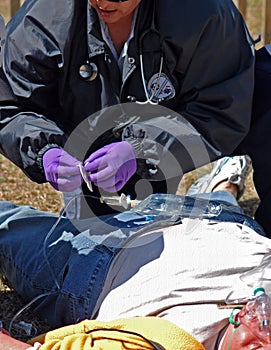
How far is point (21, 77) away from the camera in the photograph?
247 centimetres

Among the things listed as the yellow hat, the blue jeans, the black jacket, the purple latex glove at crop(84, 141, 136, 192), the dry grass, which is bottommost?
the dry grass

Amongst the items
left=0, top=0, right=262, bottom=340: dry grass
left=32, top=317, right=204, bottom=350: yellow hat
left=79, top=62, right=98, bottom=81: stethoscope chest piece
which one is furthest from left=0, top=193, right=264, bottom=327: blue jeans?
left=0, top=0, right=262, bottom=340: dry grass

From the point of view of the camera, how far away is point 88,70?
2.45 metres

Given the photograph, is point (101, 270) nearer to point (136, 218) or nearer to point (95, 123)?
point (136, 218)

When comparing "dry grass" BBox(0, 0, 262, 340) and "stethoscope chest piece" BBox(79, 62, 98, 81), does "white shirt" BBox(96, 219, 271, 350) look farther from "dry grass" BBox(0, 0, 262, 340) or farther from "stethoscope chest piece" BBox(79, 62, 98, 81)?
"dry grass" BBox(0, 0, 262, 340)

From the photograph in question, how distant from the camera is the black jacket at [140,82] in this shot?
2383mm

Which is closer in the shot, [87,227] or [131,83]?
[87,227]

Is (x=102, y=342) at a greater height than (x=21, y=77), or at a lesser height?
lesser

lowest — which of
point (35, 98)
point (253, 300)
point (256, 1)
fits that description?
point (256, 1)

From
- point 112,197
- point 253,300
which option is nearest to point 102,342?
point 253,300

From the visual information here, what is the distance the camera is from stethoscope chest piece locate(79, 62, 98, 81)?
2449 mm

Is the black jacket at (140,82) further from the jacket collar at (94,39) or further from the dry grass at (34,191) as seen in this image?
the dry grass at (34,191)

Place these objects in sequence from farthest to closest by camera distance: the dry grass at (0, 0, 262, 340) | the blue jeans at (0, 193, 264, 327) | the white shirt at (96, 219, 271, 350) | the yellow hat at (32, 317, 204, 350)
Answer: the dry grass at (0, 0, 262, 340) < the blue jeans at (0, 193, 264, 327) < the white shirt at (96, 219, 271, 350) < the yellow hat at (32, 317, 204, 350)

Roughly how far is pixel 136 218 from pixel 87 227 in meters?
0.13
